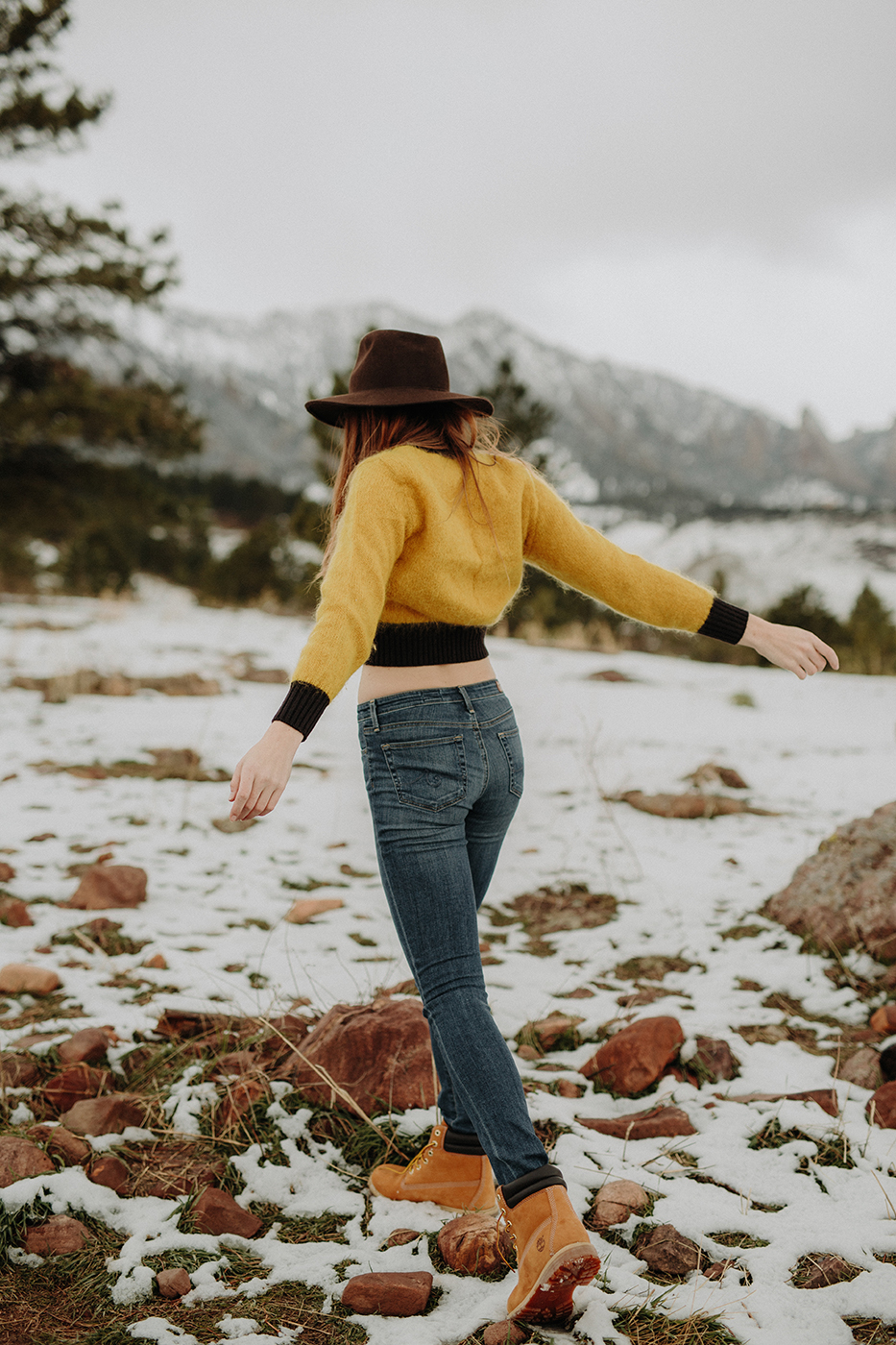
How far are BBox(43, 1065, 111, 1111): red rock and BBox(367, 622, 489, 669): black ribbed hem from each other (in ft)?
5.08

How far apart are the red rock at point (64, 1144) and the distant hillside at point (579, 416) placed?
9120cm

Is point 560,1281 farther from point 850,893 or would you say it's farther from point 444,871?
point 850,893

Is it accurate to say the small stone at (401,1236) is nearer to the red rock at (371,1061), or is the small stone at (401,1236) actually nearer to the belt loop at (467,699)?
the red rock at (371,1061)

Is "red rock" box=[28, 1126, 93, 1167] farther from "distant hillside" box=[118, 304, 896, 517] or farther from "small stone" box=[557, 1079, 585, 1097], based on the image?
"distant hillside" box=[118, 304, 896, 517]

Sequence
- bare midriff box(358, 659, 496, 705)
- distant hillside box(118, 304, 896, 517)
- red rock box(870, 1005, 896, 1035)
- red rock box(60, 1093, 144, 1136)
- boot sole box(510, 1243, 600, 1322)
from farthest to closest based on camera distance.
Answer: distant hillside box(118, 304, 896, 517) < red rock box(870, 1005, 896, 1035) < red rock box(60, 1093, 144, 1136) < bare midriff box(358, 659, 496, 705) < boot sole box(510, 1243, 600, 1322)

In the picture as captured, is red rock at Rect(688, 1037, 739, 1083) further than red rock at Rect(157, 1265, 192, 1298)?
Yes

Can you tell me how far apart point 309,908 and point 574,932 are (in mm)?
1161

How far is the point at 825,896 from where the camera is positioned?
132 inches

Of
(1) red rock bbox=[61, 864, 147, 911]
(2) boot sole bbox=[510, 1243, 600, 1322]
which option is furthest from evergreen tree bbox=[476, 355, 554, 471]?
(2) boot sole bbox=[510, 1243, 600, 1322]

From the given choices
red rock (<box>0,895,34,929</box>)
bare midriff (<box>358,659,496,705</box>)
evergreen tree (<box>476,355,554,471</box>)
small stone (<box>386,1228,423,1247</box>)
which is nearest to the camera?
bare midriff (<box>358,659,496,705</box>)

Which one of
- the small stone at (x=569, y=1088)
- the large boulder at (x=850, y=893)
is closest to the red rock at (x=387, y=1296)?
the small stone at (x=569, y=1088)

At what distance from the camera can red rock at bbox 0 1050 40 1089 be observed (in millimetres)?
2326

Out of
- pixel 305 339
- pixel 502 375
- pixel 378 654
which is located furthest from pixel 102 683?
pixel 305 339

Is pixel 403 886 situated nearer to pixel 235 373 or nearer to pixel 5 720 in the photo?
pixel 5 720
